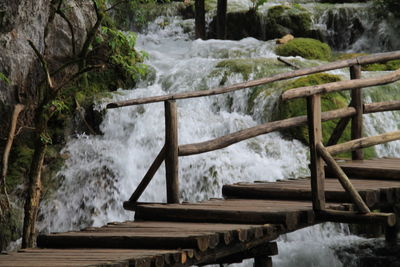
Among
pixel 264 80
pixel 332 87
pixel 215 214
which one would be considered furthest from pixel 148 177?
pixel 332 87

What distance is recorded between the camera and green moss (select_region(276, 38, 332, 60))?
55.8ft

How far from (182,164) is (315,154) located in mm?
5750

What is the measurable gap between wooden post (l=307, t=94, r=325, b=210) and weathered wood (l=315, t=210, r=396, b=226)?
8 cm

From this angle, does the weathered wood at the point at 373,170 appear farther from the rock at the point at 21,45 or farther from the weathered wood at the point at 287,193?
the rock at the point at 21,45

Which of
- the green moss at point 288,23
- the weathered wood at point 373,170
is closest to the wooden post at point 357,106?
the weathered wood at point 373,170

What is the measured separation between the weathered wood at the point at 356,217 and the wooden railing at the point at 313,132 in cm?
1

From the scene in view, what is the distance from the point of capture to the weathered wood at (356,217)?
604 centimetres

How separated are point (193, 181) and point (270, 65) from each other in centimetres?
425

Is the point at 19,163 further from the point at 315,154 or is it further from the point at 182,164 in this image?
the point at 315,154

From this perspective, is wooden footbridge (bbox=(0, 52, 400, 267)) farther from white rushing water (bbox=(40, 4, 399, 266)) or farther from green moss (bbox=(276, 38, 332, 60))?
green moss (bbox=(276, 38, 332, 60))

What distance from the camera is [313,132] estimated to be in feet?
20.7

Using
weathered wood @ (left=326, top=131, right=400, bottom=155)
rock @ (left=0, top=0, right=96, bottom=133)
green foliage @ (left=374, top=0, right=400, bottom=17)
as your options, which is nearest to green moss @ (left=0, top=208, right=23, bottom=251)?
rock @ (left=0, top=0, right=96, bottom=133)

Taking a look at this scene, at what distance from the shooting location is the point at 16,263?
15.9 feet

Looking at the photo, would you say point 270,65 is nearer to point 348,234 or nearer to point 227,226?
point 348,234
